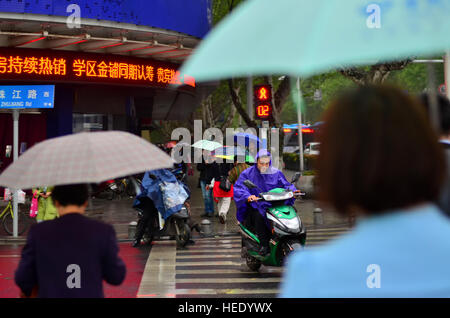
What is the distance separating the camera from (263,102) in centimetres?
1598

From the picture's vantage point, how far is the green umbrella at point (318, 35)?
6.61ft

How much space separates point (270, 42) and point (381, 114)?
1.89 ft

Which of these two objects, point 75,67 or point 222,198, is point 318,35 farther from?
point 75,67

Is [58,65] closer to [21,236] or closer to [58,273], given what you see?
[21,236]

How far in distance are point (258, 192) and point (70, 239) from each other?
4.93 metres

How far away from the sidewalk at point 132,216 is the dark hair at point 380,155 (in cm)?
860

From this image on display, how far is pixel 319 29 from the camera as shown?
6.64 ft

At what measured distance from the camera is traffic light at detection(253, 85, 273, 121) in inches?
628

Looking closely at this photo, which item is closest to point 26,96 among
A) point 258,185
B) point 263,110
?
point 263,110

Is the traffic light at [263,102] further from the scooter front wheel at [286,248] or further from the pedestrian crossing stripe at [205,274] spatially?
the scooter front wheel at [286,248]

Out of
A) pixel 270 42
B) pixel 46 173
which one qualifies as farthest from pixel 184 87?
pixel 270 42

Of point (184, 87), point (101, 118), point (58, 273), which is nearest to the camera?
point (58, 273)

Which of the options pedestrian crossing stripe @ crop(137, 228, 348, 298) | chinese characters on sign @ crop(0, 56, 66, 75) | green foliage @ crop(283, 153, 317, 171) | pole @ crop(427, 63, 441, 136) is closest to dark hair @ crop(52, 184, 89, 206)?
pole @ crop(427, 63, 441, 136)

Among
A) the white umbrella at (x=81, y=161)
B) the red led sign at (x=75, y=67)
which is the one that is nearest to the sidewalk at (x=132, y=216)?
the red led sign at (x=75, y=67)
